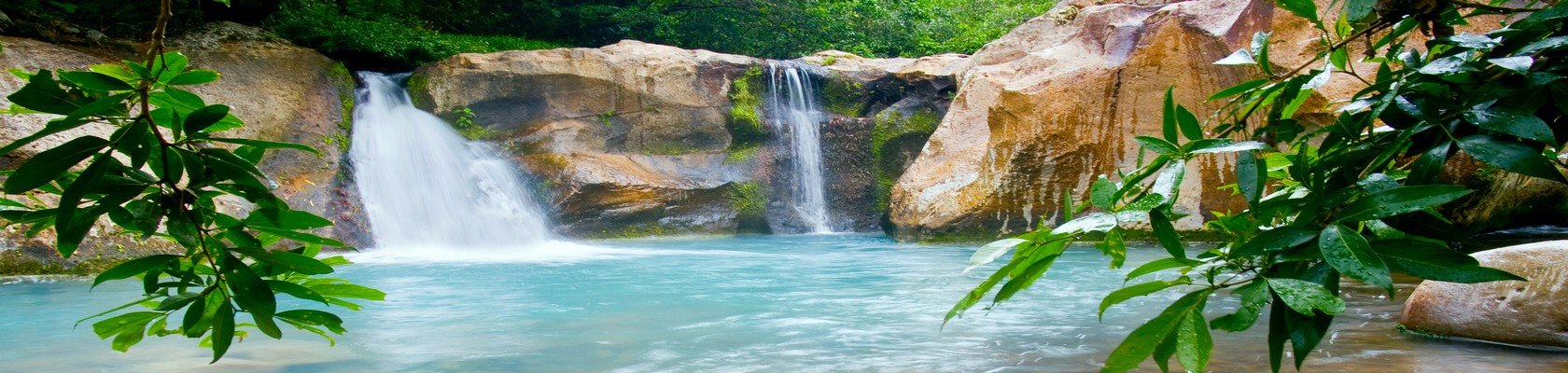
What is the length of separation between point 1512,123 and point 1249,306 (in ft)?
0.85

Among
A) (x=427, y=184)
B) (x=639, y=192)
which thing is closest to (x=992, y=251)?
(x=427, y=184)

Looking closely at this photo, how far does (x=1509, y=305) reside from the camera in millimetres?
3586

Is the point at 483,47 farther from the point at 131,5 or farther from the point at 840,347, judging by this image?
the point at 840,347

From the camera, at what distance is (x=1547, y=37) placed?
2.99ft

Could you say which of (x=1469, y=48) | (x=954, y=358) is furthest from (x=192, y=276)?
(x=954, y=358)

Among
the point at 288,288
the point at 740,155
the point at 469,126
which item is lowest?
the point at 740,155

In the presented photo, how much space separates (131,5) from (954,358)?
984 cm

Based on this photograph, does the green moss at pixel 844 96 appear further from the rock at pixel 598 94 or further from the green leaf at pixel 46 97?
the green leaf at pixel 46 97

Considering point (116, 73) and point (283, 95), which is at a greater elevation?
point (283, 95)

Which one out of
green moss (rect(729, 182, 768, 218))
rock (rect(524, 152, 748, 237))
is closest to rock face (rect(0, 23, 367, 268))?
rock (rect(524, 152, 748, 237))

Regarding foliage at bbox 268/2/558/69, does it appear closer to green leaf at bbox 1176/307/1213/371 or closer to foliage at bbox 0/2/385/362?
foliage at bbox 0/2/385/362

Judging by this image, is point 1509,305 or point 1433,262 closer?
point 1433,262

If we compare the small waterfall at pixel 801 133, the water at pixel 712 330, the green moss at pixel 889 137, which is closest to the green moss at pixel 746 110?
the small waterfall at pixel 801 133

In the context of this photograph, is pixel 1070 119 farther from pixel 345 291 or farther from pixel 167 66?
pixel 167 66
